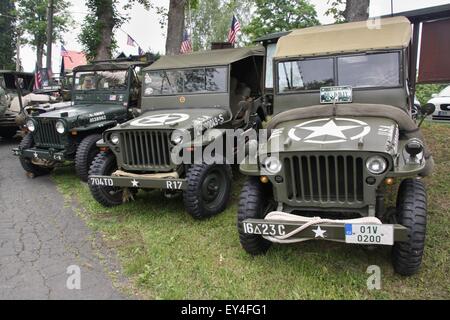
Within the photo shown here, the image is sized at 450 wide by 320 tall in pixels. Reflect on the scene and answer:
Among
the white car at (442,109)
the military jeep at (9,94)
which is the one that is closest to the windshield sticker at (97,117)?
the military jeep at (9,94)

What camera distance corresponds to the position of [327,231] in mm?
3279

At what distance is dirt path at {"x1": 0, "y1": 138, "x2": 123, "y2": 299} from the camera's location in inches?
141

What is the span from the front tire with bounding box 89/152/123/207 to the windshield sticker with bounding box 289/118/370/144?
2723mm

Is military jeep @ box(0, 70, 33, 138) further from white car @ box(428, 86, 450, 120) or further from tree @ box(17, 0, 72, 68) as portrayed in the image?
tree @ box(17, 0, 72, 68)

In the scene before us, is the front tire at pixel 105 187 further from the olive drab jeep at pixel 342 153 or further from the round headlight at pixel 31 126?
the olive drab jeep at pixel 342 153

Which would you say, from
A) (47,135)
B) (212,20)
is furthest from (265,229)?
(212,20)

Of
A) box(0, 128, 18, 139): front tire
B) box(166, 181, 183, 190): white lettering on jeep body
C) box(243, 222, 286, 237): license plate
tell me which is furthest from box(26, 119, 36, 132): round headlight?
box(243, 222, 286, 237): license plate

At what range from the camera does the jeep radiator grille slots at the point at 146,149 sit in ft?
16.5

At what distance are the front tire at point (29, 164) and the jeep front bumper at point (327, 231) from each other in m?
5.23

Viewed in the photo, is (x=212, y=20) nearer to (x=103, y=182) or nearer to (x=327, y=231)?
(x=103, y=182)

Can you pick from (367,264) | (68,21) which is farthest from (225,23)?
(367,264)

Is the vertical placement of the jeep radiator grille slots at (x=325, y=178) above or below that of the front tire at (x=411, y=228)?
above

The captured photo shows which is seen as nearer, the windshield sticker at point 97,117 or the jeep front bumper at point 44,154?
the jeep front bumper at point 44,154
